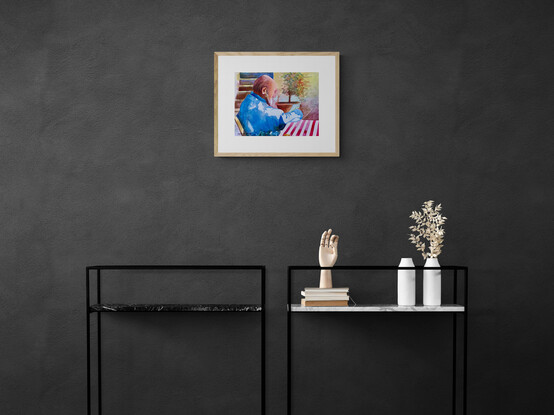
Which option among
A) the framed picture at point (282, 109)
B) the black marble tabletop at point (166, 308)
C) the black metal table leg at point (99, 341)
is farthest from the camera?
the framed picture at point (282, 109)

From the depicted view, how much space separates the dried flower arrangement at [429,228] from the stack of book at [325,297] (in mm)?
404

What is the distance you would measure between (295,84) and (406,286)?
1034 mm

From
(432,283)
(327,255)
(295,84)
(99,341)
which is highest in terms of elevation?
(295,84)

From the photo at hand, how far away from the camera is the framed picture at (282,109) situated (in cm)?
254

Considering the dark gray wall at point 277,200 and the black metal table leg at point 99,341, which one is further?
the dark gray wall at point 277,200

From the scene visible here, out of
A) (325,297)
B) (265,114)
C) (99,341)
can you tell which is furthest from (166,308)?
(265,114)

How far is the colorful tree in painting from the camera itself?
2535 mm

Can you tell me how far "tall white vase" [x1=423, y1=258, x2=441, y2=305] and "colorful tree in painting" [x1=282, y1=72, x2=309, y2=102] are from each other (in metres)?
0.95

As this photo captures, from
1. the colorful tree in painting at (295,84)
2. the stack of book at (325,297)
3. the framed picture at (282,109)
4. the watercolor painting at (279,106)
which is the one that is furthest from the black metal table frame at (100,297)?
the colorful tree in painting at (295,84)

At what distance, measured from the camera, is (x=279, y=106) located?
2.54m

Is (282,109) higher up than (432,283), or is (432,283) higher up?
A: (282,109)

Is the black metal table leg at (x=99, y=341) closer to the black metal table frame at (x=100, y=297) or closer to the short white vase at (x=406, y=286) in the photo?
the black metal table frame at (x=100, y=297)

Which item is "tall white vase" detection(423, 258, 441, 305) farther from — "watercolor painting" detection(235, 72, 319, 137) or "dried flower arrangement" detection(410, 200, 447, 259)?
"watercolor painting" detection(235, 72, 319, 137)

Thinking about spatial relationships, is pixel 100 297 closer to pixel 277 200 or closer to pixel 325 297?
pixel 277 200
